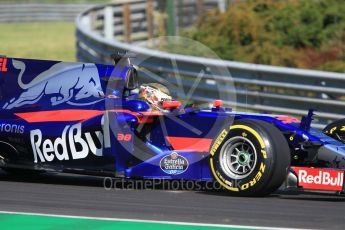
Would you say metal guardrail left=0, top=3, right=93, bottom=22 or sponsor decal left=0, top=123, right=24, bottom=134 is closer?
sponsor decal left=0, top=123, right=24, bottom=134

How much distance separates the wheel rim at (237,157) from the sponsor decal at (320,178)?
0.45 m

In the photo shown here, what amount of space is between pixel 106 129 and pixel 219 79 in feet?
17.2

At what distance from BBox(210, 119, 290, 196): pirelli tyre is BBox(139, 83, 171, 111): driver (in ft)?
3.30

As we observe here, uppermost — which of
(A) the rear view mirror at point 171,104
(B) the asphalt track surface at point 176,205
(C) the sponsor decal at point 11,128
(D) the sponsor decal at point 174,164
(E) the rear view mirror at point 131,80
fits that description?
(E) the rear view mirror at point 131,80

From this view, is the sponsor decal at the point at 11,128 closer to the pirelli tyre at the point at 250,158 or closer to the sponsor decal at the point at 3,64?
the sponsor decal at the point at 3,64

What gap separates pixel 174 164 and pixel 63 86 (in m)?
1.70

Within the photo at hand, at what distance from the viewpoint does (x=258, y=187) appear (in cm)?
795

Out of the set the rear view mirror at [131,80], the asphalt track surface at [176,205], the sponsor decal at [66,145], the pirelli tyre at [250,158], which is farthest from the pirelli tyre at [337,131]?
the sponsor decal at [66,145]

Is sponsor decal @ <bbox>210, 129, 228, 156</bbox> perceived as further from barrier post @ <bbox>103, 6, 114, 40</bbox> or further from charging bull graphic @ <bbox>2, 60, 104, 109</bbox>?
barrier post @ <bbox>103, 6, 114, 40</bbox>

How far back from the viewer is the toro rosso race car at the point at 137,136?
797cm

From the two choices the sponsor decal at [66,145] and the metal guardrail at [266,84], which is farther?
the metal guardrail at [266,84]

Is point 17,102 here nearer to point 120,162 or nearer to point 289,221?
point 120,162

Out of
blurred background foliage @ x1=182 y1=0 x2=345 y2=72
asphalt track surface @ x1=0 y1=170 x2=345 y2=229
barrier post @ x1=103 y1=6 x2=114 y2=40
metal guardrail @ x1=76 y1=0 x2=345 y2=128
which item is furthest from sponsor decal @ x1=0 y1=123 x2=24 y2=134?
barrier post @ x1=103 y1=6 x2=114 y2=40

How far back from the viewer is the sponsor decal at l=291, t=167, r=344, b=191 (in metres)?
7.80
